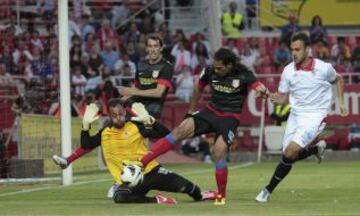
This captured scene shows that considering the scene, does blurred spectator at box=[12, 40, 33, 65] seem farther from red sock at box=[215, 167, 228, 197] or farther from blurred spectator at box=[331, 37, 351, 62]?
red sock at box=[215, 167, 228, 197]

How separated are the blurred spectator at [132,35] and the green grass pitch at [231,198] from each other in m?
11.1

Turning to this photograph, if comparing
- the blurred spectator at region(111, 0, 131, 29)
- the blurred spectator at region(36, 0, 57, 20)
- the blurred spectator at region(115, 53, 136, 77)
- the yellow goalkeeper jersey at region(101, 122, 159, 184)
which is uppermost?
the blurred spectator at region(36, 0, 57, 20)

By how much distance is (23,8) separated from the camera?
26.4 m

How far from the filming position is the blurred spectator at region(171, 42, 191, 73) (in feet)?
99.4

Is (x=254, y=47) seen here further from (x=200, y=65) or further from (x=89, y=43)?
(x=89, y=43)

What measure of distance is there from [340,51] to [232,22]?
3.84 m

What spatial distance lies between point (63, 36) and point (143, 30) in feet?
47.6

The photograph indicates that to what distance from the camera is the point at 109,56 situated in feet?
99.1

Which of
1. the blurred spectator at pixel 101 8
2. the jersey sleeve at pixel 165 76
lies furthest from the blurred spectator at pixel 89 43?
the jersey sleeve at pixel 165 76

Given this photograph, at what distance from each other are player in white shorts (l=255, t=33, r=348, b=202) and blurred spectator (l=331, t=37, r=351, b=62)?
17.0 metres

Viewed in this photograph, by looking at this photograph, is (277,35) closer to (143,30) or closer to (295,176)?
(143,30)

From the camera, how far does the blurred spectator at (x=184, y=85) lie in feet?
93.2

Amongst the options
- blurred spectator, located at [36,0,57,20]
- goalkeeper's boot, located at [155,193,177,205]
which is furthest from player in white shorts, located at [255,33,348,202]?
blurred spectator, located at [36,0,57,20]

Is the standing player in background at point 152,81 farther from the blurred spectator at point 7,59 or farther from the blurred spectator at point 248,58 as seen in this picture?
the blurred spectator at point 248,58
